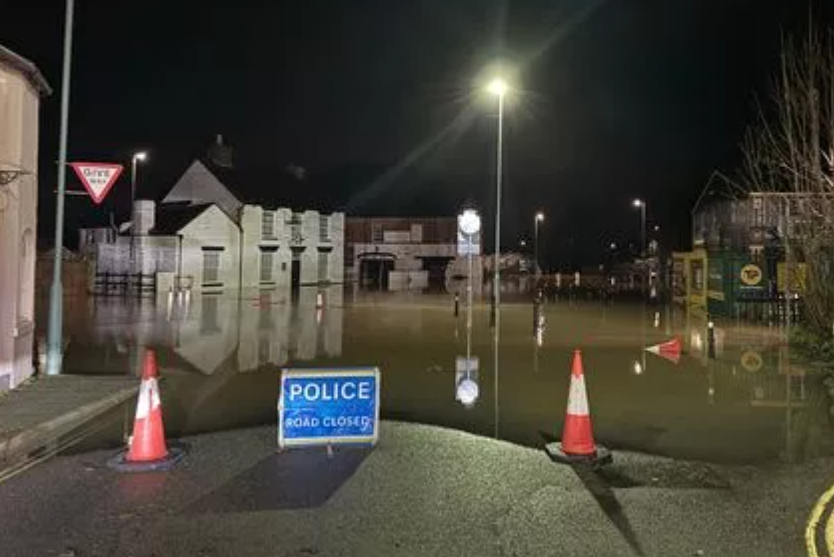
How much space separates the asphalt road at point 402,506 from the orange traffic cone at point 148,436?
0.73 ft

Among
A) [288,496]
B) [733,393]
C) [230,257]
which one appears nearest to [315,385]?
[288,496]

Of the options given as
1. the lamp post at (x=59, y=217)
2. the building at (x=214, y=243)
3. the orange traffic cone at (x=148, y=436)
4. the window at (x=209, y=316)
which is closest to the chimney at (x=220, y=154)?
the building at (x=214, y=243)

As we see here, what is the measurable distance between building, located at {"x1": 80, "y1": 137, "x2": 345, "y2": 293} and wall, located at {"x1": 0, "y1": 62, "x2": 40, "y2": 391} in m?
32.7

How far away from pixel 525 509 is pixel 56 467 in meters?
4.49

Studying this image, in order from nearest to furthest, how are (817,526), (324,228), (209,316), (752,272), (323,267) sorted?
(817,526) < (209,316) < (752,272) < (324,228) < (323,267)

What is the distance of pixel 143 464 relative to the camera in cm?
797

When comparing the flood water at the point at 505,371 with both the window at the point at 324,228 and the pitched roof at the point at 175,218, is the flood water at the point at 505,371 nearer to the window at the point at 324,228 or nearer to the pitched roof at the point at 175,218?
the pitched roof at the point at 175,218

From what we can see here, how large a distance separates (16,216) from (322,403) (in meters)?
6.45

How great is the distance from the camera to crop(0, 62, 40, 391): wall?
11.6 m

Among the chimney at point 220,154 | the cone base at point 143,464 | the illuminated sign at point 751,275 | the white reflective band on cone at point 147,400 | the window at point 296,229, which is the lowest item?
the cone base at point 143,464

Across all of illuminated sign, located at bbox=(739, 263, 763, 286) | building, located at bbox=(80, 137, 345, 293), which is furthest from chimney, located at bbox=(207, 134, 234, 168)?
illuminated sign, located at bbox=(739, 263, 763, 286)

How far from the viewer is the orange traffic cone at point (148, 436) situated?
806cm

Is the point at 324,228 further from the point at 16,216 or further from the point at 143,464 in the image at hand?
the point at 143,464

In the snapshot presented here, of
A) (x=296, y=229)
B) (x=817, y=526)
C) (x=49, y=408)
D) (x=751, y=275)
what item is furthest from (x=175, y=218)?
(x=817, y=526)
